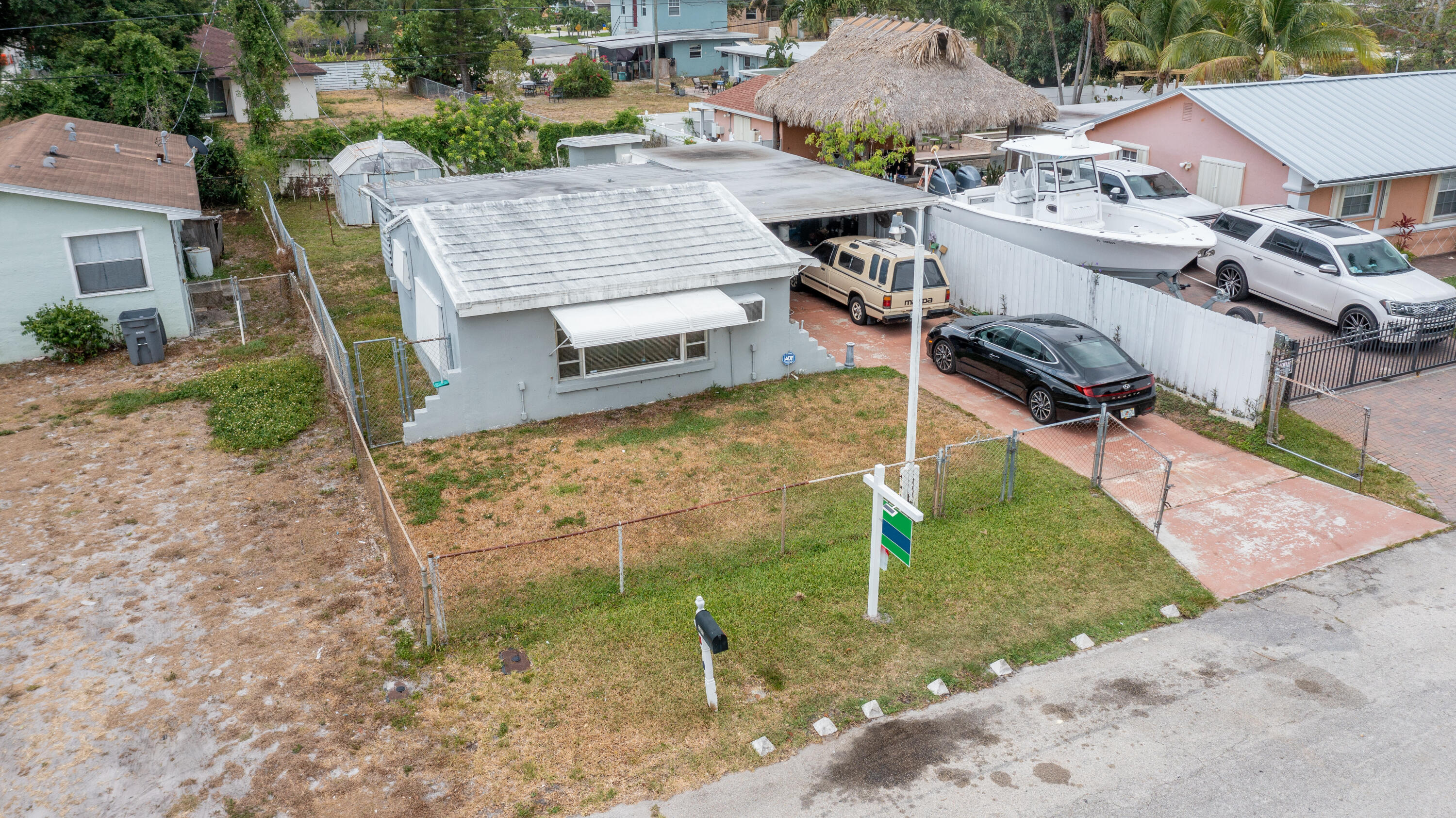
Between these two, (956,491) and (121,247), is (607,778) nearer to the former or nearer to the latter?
(956,491)

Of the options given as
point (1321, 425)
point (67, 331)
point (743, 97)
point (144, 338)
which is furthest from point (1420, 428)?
point (743, 97)

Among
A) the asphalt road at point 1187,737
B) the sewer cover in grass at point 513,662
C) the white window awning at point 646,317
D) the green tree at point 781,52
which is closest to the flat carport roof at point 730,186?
the white window awning at point 646,317

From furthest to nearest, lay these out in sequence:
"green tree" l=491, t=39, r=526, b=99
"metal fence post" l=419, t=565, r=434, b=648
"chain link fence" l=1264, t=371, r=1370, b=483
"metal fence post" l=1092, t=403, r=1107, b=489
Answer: "green tree" l=491, t=39, r=526, b=99
"chain link fence" l=1264, t=371, r=1370, b=483
"metal fence post" l=1092, t=403, r=1107, b=489
"metal fence post" l=419, t=565, r=434, b=648

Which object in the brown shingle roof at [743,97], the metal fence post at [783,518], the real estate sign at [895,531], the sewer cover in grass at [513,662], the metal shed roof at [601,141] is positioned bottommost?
the sewer cover in grass at [513,662]

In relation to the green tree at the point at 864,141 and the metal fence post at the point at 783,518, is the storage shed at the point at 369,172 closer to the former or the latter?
the green tree at the point at 864,141

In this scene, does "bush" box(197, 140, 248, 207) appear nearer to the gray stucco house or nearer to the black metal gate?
the gray stucco house

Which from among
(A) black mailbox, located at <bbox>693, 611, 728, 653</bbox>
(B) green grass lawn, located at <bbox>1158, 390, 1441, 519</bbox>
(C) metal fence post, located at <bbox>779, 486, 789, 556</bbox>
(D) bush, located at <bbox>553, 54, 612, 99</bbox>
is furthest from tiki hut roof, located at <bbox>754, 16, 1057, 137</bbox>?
(D) bush, located at <bbox>553, 54, 612, 99</bbox>
